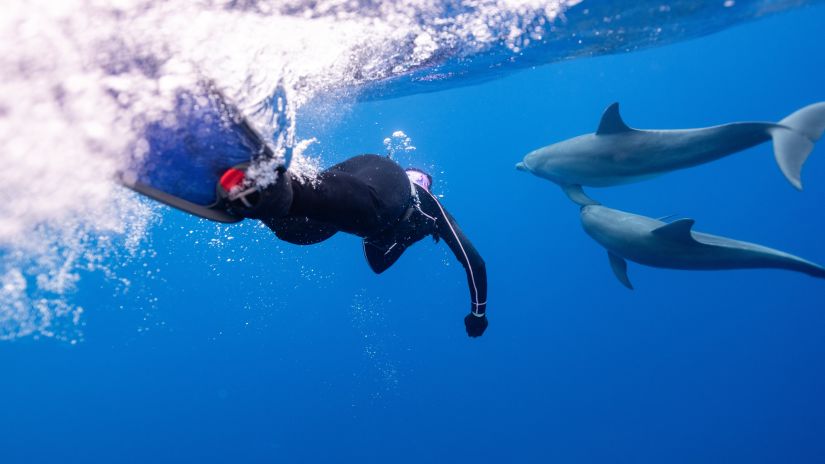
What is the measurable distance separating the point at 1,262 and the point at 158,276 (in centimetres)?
4381

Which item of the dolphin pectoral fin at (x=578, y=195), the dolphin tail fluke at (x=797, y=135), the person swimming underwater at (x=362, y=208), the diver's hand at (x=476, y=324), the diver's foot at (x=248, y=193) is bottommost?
the diver's hand at (x=476, y=324)

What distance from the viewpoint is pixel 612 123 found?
21.9ft

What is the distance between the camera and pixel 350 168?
4168 mm

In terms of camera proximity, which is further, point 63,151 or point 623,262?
point 623,262

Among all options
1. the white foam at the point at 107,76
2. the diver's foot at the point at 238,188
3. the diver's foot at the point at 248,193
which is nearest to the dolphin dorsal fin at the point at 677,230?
the white foam at the point at 107,76

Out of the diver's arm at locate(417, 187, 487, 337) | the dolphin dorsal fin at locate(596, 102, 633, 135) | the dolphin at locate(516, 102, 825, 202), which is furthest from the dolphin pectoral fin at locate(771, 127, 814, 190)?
the diver's arm at locate(417, 187, 487, 337)

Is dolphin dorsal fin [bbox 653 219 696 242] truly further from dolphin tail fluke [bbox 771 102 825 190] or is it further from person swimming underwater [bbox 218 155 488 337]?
person swimming underwater [bbox 218 155 488 337]

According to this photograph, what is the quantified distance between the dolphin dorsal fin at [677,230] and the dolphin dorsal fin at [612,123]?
1424 millimetres

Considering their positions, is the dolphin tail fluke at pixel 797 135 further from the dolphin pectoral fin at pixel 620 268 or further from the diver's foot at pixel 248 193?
the diver's foot at pixel 248 193

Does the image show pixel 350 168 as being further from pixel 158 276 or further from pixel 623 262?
pixel 158 276

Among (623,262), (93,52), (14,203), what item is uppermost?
(93,52)

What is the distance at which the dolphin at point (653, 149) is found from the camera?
5.47 metres

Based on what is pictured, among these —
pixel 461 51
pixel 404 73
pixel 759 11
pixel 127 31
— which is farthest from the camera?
pixel 759 11

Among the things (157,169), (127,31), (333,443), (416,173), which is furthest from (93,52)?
(333,443)
